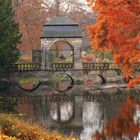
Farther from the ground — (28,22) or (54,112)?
(28,22)

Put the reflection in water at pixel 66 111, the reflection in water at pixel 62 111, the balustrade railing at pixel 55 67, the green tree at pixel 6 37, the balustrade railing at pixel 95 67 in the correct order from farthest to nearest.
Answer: the balustrade railing at pixel 95 67 < the balustrade railing at pixel 55 67 < the green tree at pixel 6 37 < the reflection in water at pixel 66 111 < the reflection in water at pixel 62 111

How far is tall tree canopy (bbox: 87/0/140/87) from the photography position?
24.9 metres

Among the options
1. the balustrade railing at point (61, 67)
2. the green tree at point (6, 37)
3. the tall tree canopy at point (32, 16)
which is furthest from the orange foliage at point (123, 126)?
the tall tree canopy at point (32, 16)

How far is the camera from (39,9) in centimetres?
6419

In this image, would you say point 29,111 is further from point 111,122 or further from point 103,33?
point 103,33

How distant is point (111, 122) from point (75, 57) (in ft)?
63.3

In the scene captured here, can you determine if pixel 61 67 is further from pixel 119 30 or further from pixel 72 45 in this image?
pixel 119 30

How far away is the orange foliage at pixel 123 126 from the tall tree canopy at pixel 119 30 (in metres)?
3.22

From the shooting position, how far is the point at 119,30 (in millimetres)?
25594

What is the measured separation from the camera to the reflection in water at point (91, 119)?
27731mm

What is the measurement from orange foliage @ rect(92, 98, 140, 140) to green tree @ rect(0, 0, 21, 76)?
1300 centimetres

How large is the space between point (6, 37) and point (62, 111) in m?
9.77

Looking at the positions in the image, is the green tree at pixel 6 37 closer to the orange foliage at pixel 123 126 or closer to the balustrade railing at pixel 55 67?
the balustrade railing at pixel 55 67

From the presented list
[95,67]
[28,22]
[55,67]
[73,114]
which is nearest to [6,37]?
[55,67]
